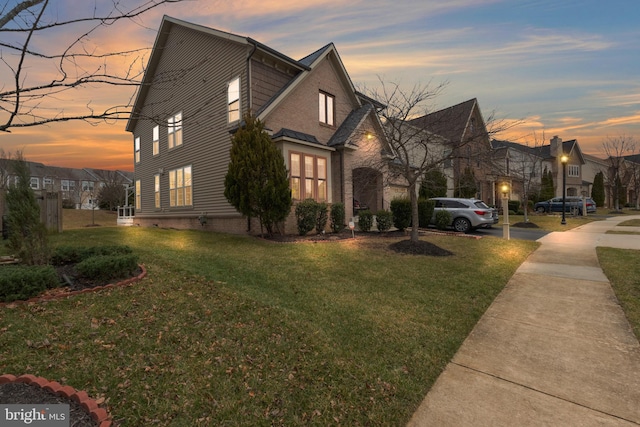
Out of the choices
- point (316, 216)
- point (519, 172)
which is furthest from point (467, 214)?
point (519, 172)

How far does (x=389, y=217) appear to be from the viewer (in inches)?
534

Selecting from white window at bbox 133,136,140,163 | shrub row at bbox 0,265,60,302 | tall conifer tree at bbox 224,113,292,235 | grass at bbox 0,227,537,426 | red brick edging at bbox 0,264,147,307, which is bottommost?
grass at bbox 0,227,537,426

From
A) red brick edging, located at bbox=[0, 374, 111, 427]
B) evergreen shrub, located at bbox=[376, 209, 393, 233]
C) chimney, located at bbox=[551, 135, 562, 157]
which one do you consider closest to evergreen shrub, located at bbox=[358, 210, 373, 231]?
evergreen shrub, located at bbox=[376, 209, 393, 233]

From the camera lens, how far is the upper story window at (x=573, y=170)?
1765 inches

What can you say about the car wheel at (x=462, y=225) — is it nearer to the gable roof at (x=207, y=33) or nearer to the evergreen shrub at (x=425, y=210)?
the evergreen shrub at (x=425, y=210)

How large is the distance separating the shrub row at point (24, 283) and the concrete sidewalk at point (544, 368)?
5.56m

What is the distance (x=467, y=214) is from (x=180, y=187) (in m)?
15.6

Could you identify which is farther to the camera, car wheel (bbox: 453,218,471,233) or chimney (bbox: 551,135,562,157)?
chimney (bbox: 551,135,562,157)

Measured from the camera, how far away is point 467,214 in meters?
15.3

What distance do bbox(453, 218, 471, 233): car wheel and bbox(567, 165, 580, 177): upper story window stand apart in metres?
41.8

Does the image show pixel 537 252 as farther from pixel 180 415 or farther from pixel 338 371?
pixel 180 415

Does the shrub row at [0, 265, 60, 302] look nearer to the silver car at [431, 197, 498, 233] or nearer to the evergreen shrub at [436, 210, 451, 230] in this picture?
the evergreen shrub at [436, 210, 451, 230]

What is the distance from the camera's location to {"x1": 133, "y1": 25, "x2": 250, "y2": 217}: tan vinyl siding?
44.1ft

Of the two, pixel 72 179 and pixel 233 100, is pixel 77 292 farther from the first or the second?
pixel 72 179
